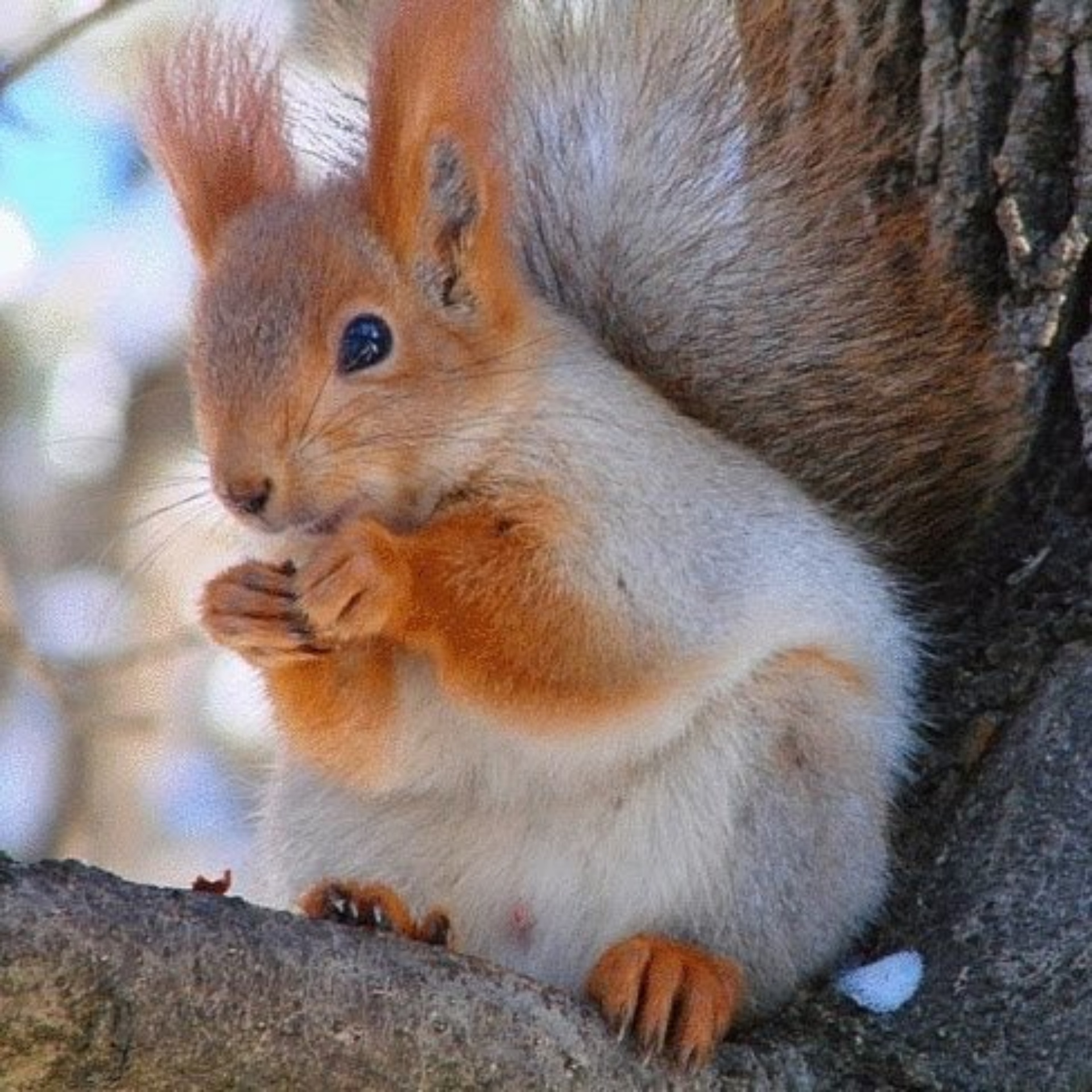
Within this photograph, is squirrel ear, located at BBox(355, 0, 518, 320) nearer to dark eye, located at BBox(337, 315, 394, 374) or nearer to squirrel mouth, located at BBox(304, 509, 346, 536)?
dark eye, located at BBox(337, 315, 394, 374)

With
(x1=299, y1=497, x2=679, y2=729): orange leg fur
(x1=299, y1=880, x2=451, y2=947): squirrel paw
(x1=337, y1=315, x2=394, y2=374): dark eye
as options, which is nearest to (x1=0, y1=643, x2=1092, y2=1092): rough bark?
(x1=299, y1=880, x2=451, y2=947): squirrel paw

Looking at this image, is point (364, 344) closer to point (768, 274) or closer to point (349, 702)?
point (349, 702)

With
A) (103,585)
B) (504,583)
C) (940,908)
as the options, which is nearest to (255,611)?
(504,583)

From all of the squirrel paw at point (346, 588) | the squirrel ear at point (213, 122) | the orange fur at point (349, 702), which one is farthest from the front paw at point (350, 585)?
the squirrel ear at point (213, 122)

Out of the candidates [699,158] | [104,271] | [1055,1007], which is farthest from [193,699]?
[1055,1007]

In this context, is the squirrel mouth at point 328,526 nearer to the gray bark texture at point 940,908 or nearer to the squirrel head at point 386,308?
the squirrel head at point 386,308

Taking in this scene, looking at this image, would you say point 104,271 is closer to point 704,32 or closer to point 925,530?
point 704,32
